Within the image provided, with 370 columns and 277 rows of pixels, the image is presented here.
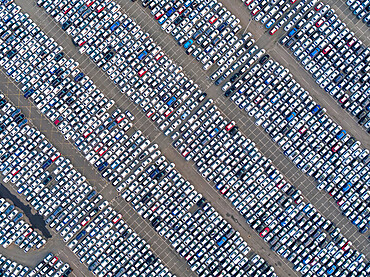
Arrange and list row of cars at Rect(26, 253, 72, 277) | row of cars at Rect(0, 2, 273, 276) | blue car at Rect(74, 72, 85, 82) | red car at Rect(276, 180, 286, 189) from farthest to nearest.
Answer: blue car at Rect(74, 72, 85, 82), red car at Rect(276, 180, 286, 189), row of cars at Rect(0, 2, 273, 276), row of cars at Rect(26, 253, 72, 277)

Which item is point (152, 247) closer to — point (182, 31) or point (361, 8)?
point (182, 31)

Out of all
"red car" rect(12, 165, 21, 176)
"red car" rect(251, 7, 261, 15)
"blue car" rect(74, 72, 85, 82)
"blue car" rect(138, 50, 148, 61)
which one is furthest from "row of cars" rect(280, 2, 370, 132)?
"red car" rect(12, 165, 21, 176)

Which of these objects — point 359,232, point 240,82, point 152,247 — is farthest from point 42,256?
point 359,232

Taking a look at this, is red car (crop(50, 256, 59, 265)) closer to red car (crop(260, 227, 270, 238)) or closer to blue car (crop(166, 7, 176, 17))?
red car (crop(260, 227, 270, 238))

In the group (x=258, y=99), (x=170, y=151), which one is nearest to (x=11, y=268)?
(x=170, y=151)

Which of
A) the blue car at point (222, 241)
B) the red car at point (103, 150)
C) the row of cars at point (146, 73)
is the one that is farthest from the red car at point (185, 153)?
the blue car at point (222, 241)

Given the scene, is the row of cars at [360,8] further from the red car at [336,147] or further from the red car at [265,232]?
the red car at [265,232]
